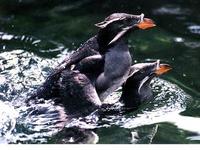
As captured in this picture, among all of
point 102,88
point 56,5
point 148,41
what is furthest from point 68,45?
point 102,88

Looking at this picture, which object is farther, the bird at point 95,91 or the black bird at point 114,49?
the black bird at point 114,49

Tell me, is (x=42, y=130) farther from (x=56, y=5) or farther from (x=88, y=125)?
(x=56, y=5)

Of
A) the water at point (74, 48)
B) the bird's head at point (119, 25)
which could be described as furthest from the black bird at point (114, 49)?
the water at point (74, 48)

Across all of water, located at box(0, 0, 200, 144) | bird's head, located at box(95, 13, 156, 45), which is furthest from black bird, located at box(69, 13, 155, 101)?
water, located at box(0, 0, 200, 144)

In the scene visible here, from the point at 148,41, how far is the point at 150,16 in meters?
0.57

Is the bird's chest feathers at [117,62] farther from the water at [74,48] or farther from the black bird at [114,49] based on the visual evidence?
the water at [74,48]

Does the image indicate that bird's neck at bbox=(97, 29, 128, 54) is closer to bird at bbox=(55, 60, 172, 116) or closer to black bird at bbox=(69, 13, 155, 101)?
black bird at bbox=(69, 13, 155, 101)

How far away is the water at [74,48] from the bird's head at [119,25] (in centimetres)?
43

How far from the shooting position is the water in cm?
354

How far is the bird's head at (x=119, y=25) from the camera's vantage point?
380 cm

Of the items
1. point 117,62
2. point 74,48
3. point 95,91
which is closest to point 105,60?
point 117,62

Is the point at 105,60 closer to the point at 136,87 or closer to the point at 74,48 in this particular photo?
the point at 136,87

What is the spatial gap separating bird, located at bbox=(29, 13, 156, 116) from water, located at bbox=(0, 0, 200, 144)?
5.9 inches

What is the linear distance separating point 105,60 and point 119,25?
0.23 meters
